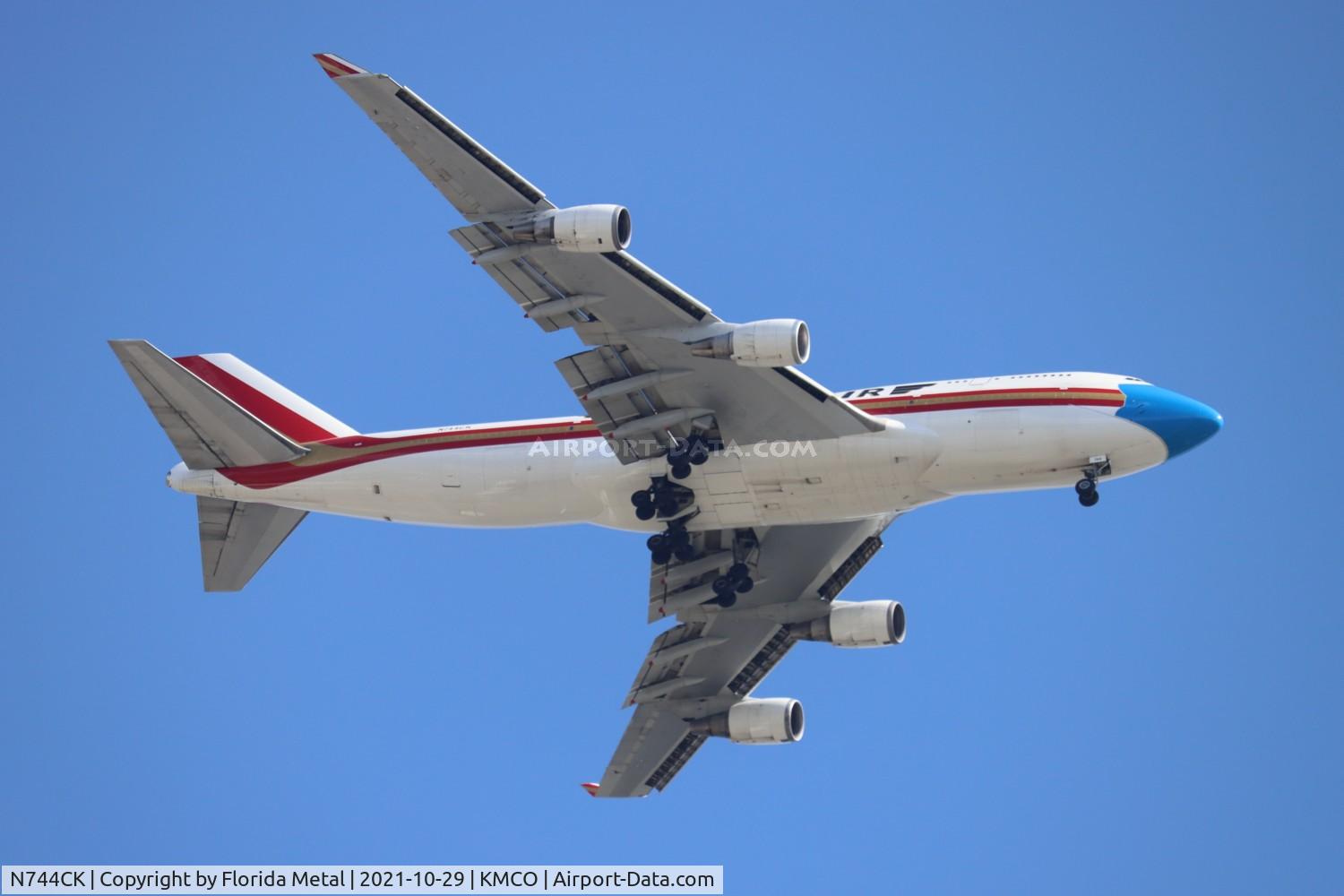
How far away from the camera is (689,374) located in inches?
1736

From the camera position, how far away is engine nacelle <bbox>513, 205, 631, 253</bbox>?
39281mm

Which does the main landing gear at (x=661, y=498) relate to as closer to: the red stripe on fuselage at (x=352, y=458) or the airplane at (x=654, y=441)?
the airplane at (x=654, y=441)

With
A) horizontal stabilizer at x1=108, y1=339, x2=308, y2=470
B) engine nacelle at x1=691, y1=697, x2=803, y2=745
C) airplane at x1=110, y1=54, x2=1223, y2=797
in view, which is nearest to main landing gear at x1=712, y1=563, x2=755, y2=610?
airplane at x1=110, y1=54, x2=1223, y2=797

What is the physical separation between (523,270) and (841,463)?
30.2 feet

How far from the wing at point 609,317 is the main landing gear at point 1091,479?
17.4 feet

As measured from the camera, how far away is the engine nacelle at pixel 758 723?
178ft

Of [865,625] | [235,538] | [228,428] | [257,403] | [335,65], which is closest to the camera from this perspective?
[335,65]

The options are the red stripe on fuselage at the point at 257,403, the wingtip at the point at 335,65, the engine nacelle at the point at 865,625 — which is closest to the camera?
the wingtip at the point at 335,65

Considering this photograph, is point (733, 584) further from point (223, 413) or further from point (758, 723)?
point (223, 413)

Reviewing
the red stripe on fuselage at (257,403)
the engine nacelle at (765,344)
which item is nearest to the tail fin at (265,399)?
the red stripe on fuselage at (257,403)

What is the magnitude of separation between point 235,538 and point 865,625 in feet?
59.8

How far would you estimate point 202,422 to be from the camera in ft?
161

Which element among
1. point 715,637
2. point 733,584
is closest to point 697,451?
point 733,584

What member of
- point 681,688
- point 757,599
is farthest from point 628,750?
point 757,599
